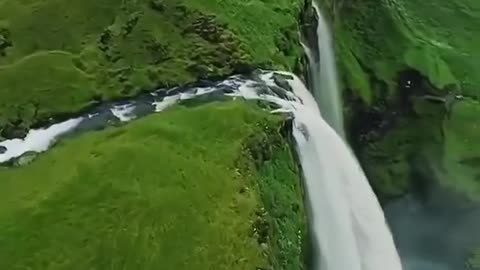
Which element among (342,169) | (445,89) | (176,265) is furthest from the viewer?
(445,89)

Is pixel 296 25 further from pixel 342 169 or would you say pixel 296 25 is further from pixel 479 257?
pixel 479 257

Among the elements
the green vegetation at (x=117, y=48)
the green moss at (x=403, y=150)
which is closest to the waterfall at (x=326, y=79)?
the green moss at (x=403, y=150)

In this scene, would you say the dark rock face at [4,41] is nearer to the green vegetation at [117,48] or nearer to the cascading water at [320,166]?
the green vegetation at [117,48]

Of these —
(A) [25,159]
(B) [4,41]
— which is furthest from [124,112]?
(B) [4,41]

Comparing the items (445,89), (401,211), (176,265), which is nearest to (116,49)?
(176,265)

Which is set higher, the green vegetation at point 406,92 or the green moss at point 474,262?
the green vegetation at point 406,92

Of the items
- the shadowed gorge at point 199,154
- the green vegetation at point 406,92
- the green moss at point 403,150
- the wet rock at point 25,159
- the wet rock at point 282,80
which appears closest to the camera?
the shadowed gorge at point 199,154
